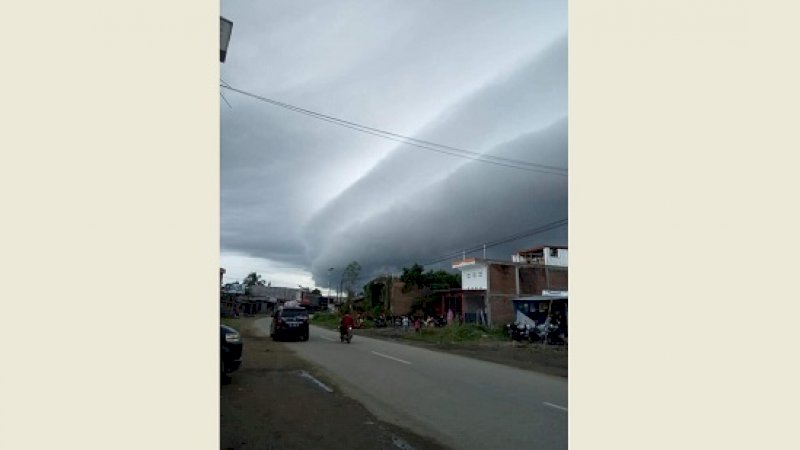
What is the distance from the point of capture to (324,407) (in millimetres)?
8078

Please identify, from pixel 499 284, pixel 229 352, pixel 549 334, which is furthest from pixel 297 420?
Answer: pixel 499 284

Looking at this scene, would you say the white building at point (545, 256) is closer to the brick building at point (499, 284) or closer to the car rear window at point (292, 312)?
the brick building at point (499, 284)

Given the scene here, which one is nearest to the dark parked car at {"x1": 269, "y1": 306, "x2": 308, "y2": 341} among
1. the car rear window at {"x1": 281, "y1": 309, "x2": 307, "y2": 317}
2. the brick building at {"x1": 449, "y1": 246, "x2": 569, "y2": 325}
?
the car rear window at {"x1": 281, "y1": 309, "x2": 307, "y2": 317}

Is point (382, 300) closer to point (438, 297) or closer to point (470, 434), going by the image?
point (438, 297)

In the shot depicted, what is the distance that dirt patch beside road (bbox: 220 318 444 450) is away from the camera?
6.05 meters

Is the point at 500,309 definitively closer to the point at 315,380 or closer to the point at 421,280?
the point at 421,280

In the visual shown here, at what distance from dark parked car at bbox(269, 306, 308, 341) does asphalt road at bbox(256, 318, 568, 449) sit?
8512 mm

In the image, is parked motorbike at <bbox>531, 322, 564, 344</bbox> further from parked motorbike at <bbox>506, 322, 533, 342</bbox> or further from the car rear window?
the car rear window

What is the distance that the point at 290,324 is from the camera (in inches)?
908

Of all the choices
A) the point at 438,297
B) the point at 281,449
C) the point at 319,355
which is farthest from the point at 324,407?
the point at 438,297

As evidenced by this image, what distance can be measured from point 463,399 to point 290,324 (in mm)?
15515

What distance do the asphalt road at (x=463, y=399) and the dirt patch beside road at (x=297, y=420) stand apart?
1.19 ft

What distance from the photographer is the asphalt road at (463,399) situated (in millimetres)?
6414

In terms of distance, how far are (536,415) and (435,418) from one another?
1.51 metres
